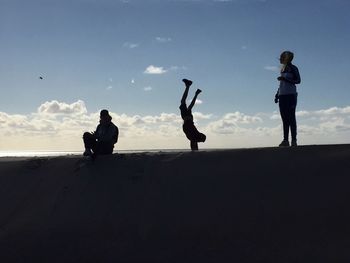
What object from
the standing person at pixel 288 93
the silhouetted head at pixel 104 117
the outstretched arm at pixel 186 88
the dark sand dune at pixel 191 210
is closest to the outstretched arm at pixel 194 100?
the outstretched arm at pixel 186 88

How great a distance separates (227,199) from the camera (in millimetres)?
7262

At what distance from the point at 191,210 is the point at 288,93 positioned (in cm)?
331

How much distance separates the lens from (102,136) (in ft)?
32.5

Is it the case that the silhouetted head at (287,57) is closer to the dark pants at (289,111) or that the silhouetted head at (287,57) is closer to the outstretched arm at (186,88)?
the dark pants at (289,111)

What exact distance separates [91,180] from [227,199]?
2.84 m

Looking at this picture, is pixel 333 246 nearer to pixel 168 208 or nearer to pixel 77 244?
pixel 168 208

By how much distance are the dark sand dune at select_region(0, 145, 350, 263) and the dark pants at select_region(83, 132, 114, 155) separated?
543 millimetres

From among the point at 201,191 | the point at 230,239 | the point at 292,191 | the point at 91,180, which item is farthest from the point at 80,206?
the point at 292,191

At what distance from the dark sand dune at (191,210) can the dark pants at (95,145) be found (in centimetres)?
54

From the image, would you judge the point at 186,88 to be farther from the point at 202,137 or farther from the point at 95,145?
the point at 95,145

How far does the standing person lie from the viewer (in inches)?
361

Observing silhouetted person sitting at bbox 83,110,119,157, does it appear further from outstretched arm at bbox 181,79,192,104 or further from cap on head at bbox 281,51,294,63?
cap on head at bbox 281,51,294,63

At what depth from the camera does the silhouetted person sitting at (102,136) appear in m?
9.84

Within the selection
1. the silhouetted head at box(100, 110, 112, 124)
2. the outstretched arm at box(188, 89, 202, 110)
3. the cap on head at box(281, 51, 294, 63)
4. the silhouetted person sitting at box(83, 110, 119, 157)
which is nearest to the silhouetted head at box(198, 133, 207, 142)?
the outstretched arm at box(188, 89, 202, 110)
